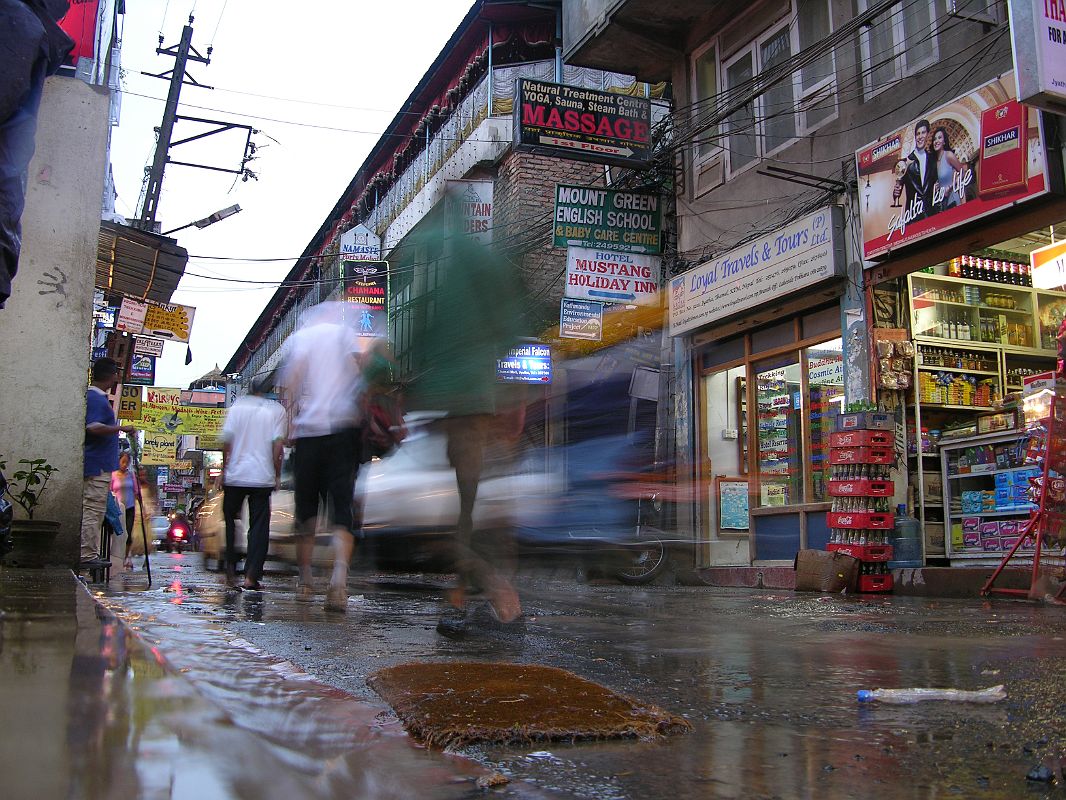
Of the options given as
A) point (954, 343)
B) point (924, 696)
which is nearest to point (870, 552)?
point (954, 343)

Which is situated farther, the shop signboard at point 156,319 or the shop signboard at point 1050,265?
the shop signboard at point 156,319

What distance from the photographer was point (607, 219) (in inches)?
553

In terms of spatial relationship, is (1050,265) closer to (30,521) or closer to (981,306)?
(981,306)

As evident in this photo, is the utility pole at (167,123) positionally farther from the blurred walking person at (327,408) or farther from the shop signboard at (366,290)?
the blurred walking person at (327,408)

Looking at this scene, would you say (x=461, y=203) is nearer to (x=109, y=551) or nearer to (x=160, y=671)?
(x=160, y=671)

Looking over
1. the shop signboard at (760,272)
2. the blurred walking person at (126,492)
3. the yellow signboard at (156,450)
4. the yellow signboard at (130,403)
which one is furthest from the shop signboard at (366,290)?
the yellow signboard at (156,450)

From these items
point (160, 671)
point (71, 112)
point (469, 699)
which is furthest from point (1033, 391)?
point (71, 112)

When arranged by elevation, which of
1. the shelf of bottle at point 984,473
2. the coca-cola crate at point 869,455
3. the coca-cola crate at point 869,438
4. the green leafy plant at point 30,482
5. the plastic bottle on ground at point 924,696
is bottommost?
the plastic bottle on ground at point 924,696

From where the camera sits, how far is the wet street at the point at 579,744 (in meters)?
1.44

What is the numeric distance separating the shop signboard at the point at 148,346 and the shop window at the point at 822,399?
1367cm

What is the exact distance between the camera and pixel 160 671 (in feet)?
6.58

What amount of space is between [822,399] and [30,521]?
28.7 feet

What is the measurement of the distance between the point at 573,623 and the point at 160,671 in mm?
3029

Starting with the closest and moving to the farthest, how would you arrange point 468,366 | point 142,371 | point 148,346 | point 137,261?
point 468,366 < point 137,261 < point 148,346 < point 142,371
